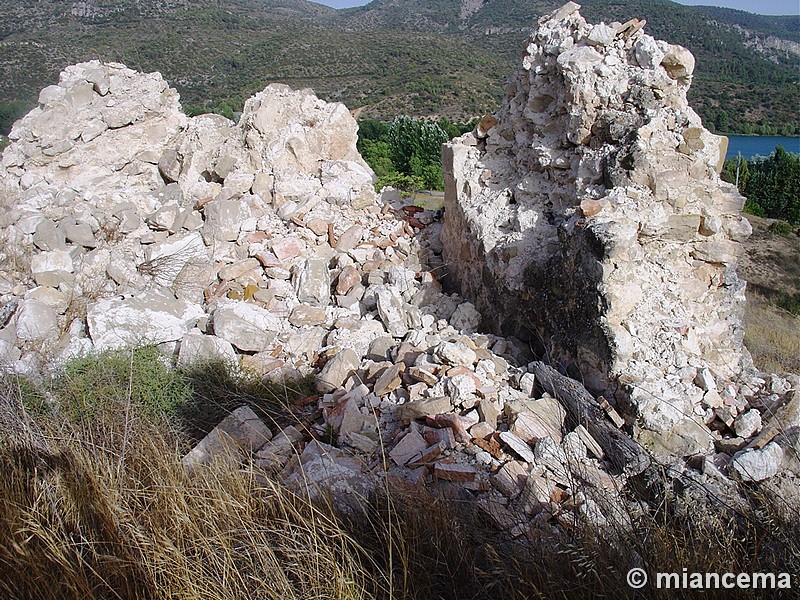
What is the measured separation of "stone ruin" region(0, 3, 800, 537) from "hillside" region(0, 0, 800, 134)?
77.6 ft

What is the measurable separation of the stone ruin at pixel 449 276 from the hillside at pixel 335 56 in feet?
77.6

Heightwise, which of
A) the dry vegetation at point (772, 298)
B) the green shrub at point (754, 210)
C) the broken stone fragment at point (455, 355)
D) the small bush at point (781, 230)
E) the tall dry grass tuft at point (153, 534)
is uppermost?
the tall dry grass tuft at point (153, 534)

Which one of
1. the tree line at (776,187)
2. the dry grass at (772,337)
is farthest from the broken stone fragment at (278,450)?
the tree line at (776,187)

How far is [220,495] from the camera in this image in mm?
1861

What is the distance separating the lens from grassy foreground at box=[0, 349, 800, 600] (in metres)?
1.57

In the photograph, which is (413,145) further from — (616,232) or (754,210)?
(616,232)

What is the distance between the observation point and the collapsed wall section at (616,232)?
9.96ft

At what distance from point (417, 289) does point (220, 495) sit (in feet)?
9.77

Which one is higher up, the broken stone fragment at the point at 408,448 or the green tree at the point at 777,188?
the broken stone fragment at the point at 408,448

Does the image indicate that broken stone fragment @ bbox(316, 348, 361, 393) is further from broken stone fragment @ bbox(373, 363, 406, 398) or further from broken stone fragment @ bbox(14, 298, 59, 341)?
broken stone fragment @ bbox(14, 298, 59, 341)

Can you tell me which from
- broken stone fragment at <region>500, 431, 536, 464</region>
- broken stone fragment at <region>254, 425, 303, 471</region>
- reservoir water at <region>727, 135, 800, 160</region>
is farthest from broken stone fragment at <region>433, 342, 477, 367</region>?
reservoir water at <region>727, 135, 800, 160</region>

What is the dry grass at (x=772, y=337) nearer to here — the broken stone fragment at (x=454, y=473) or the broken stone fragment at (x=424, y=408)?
the broken stone fragment at (x=424, y=408)

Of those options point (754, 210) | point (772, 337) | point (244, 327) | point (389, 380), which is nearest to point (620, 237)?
point (389, 380)

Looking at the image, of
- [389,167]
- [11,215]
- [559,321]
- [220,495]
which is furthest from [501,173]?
[389,167]
